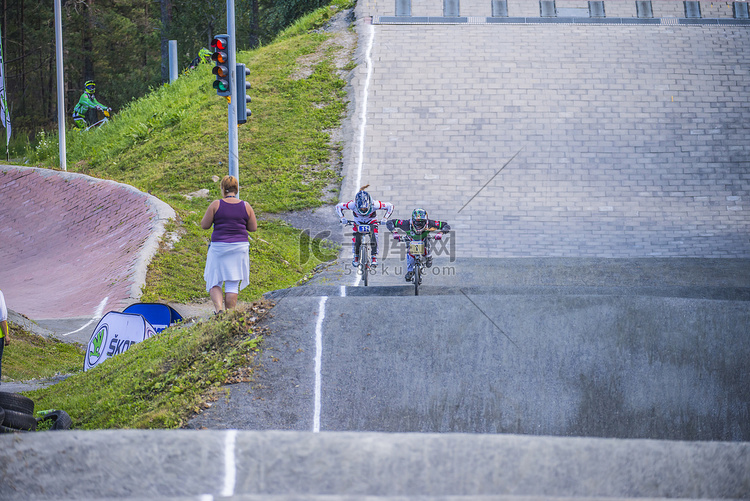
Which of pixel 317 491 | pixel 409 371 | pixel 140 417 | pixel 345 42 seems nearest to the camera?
pixel 317 491

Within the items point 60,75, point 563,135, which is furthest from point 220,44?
point 60,75

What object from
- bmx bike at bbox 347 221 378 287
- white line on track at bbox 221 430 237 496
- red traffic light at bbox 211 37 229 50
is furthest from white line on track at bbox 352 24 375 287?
→ white line on track at bbox 221 430 237 496

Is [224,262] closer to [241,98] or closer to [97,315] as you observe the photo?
[97,315]

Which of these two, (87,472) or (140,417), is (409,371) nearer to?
(140,417)

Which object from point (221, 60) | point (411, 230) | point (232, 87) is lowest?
point (411, 230)

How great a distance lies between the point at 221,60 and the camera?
13234 millimetres

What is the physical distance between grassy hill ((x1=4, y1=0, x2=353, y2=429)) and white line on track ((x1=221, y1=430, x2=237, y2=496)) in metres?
2.31

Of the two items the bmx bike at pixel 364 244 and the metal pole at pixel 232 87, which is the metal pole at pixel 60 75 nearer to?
the metal pole at pixel 232 87

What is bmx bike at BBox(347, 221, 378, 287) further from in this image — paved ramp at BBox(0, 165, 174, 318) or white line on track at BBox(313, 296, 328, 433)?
paved ramp at BBox(0, 165, 174, 318)

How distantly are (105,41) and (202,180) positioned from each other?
1331 inches

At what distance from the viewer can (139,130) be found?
22.9m

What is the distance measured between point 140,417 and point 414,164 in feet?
40.6

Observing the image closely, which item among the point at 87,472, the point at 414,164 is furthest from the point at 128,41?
the point at 87,472

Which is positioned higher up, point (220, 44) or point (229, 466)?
point (220, 44)
